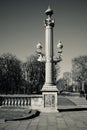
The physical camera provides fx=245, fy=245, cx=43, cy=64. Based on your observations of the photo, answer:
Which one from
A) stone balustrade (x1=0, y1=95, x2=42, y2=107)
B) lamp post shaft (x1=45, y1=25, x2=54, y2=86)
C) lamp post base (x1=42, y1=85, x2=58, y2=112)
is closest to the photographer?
lamp post base (x1=42, y1=85, x2=58, y2=112)

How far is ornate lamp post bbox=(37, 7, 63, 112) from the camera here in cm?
2142

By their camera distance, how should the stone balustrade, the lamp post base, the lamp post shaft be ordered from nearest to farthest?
the lamp post base → the lamp post shaft → the stone balustrade

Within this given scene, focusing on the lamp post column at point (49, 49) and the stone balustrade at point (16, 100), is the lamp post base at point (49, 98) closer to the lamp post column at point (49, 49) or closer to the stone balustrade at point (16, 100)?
the lamp post column at point (49, 49)

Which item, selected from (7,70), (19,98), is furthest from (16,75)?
(19,98)

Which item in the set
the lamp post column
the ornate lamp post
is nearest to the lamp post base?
the ornate lamp post

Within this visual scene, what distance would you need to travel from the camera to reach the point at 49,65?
2222cm

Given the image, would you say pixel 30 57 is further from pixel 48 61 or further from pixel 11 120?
pixel 11 120

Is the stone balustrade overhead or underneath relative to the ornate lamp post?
underneath

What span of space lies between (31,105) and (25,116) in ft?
16.9

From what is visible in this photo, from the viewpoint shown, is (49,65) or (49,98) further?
(49,65)

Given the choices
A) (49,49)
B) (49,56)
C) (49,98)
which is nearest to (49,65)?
(49,56)

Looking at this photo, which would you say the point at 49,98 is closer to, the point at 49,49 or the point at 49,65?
the point at 49,65

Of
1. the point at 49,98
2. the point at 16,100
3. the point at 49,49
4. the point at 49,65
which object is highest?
the point at 49,49

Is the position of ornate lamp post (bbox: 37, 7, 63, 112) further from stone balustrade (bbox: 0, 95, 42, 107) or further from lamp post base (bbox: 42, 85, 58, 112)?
stone balustrade (bbox: 0, 95, 42, 107)
